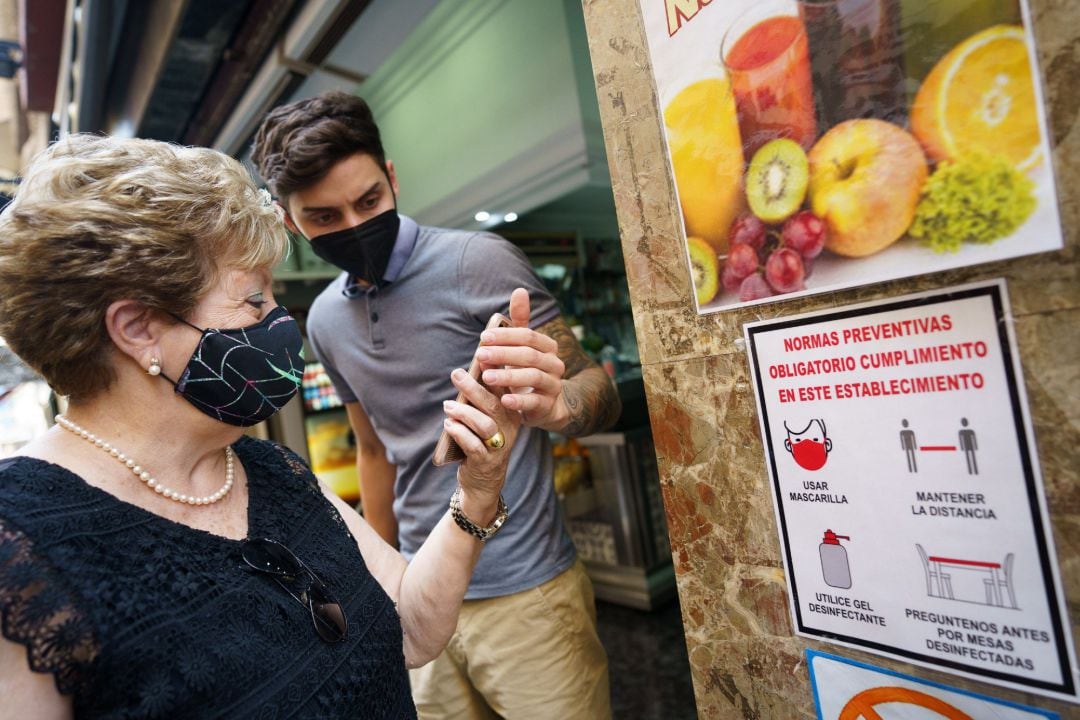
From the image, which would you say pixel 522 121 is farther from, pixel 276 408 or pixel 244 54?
pixel 276 408

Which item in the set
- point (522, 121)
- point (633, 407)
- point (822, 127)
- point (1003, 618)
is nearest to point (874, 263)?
point (822, 127)

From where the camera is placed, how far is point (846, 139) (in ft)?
2.12

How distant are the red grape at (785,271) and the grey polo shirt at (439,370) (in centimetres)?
69

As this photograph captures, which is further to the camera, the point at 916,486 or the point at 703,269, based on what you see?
the point at 703,269

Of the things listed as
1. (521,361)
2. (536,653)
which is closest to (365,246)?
(521,361)

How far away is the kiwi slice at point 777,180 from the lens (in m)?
0.69

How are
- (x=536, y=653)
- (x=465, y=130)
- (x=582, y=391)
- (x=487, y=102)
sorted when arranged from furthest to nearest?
(x=465, y=130) < (x=487, y=102) < (x=536, y=653) < (x=582, y=391)

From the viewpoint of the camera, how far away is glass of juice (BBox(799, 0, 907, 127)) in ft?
1.97

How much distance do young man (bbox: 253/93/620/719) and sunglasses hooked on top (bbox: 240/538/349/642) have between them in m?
0.48

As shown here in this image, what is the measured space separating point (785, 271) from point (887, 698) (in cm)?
50

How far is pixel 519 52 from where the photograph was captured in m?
3.75

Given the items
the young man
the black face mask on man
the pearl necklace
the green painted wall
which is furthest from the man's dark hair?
the green painted wall

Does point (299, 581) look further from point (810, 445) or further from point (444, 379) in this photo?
point (810, 445)

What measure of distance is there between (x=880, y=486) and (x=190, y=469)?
96 cm
